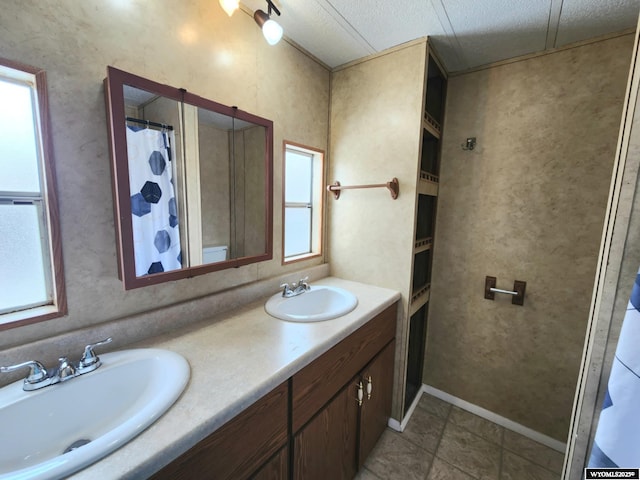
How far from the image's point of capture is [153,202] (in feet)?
3.28

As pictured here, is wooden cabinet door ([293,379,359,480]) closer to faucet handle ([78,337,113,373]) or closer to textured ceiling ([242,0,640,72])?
faucet handle ([78,337,113,373])

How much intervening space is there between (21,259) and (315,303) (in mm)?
1221

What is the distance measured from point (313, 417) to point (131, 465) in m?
0.64

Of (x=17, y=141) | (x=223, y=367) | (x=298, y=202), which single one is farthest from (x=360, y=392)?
(x=17, y=141)

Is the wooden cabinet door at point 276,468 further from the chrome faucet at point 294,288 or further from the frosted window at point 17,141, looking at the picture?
the frosted window at point 17,141

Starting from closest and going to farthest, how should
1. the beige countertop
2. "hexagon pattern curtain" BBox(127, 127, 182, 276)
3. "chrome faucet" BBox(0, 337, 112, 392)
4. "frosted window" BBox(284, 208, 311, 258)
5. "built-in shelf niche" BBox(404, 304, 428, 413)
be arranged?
the beige countertop → "chrome faucet" BBox(0, 337, 112, 392) → "hexagon pattern curtain" BBox(127, 127, 182, 276) → "frosted window" BBox(284, 208, 311, 258) → "built-in shelf niche" BBox(404, 304, 428, 413)

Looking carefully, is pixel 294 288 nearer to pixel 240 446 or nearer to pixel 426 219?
pixel 240 446

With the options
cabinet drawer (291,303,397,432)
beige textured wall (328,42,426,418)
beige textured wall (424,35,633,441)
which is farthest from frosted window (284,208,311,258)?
beige textured wall (424,35,633,441)

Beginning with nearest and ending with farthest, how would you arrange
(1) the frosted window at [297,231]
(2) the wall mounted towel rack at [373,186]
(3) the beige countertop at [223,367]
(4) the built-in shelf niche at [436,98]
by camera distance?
(3) the beige countertop at [223,367] < (2) the wall mounted towel rack at [373,186] < (1) the frosted window at [297,231] < (4) the built-in shelf niche at [436,98]

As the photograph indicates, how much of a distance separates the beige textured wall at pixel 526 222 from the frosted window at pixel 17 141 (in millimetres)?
2026

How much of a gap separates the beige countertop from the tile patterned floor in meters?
0.89

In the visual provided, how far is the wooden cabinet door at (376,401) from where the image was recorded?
1370 millimetres

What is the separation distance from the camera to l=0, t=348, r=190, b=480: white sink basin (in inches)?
22.2

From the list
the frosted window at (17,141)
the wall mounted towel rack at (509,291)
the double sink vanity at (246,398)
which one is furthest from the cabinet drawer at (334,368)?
the frosted window at (17,141)
